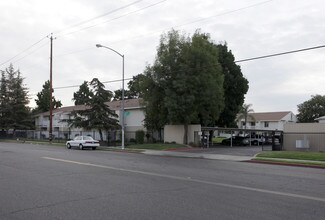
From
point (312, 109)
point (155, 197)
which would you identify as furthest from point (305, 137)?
point (312, 109)

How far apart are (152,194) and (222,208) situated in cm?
224

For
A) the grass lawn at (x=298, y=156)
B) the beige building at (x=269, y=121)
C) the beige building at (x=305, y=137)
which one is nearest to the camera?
the grass lawn at (x=298, y=156)

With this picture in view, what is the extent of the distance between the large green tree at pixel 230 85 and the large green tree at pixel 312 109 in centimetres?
5260

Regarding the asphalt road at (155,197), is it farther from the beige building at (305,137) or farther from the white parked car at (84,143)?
the white parked car at (84,143)

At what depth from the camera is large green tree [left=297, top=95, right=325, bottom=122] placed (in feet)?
301

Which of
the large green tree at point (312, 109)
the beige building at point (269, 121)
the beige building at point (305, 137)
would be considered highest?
the large green tree at point (312, 109)

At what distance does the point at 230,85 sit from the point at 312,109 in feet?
184

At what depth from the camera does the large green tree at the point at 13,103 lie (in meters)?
66.8

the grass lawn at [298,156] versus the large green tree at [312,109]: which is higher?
the large green tree at [312,109]

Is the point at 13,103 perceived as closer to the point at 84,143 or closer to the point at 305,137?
the point at 84,143

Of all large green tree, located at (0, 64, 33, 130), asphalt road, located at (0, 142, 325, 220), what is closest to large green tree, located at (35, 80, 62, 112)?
large green tree, located at (0, 64, 33, 130)

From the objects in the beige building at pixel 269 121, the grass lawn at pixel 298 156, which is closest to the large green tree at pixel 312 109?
the beige building at pixel 269 121

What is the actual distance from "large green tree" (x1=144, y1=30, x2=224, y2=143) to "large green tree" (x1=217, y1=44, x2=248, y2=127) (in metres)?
7.36

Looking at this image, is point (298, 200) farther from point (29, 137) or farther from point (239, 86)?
point (29, 137)
